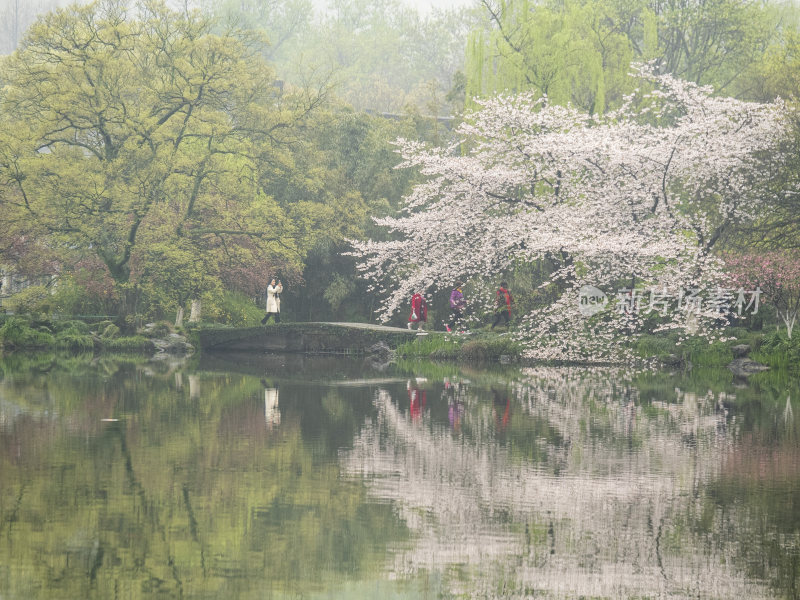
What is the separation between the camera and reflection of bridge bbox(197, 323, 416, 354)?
114 feet

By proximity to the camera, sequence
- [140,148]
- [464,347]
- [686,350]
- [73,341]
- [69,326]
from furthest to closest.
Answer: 1. [140,148]
2. [69,326]
3. [73,341]
4. [464,347]
5. [686,350]

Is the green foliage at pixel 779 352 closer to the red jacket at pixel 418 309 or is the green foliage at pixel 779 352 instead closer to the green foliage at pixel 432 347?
the green foliage at pixel 432 347

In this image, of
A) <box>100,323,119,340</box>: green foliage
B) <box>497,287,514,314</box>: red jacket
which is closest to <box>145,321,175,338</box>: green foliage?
<box>100,323,119,340</box>: green foliage

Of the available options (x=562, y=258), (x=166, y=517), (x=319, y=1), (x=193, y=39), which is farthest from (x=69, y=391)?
(x=319, y=1)

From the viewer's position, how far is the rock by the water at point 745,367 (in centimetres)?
2653

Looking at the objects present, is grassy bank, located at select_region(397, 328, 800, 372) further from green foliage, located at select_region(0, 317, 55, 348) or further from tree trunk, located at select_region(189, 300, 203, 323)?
tree trunk, located at select_region(189, 300, 203, 323)

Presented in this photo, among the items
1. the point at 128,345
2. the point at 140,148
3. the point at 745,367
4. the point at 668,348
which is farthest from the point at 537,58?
the point at 128,345

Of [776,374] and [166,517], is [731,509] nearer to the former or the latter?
[166,517]

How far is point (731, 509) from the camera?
29.5 ft

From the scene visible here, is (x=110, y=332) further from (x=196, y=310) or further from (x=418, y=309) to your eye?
(x=418, y=309)

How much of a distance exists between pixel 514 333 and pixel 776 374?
8.00 m

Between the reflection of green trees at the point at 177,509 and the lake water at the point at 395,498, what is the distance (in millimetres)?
30

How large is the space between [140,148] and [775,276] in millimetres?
20732

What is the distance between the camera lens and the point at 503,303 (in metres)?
33.4
